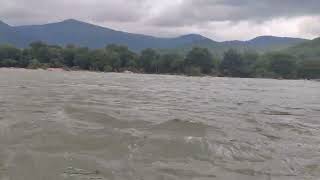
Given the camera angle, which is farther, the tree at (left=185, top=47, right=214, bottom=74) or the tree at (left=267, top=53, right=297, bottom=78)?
the tree at (left=267, top=53, right=297, bottom=78)

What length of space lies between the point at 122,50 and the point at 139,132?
146032 millimetres

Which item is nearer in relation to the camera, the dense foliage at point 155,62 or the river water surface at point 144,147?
the river water surface at point 144,147

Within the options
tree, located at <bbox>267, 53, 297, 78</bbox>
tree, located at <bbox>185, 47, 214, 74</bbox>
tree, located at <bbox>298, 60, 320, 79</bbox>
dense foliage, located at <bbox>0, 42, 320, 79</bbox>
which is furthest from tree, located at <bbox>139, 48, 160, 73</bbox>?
tree, located at <bbox>298, 60, 320, 79</bbox>

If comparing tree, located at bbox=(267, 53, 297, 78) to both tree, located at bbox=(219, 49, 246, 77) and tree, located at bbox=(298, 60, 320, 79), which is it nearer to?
tree, located at bbox=(298, 60, 320, 79)

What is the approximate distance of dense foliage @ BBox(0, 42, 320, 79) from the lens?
143375mm

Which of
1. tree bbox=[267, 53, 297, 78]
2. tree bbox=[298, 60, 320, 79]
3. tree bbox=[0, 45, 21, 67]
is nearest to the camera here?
tree bbox=[0, 45, 21, 67]

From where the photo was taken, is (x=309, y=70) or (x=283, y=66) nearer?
(x=309, y=70)

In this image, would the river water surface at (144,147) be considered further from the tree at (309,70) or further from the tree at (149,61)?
the tree at (309,70)

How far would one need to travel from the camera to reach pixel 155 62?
5915 inches

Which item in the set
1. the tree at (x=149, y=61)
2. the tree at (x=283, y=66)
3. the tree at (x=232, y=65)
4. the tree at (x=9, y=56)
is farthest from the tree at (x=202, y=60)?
the tree at (x=9, y=56)

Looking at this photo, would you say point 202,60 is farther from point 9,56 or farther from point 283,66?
point 9,56

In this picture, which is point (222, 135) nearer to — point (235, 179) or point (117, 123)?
point (117, 123)

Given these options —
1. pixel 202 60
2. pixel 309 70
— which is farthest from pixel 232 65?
pixel 309 70

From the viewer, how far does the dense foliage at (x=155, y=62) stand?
143375 millimetres
